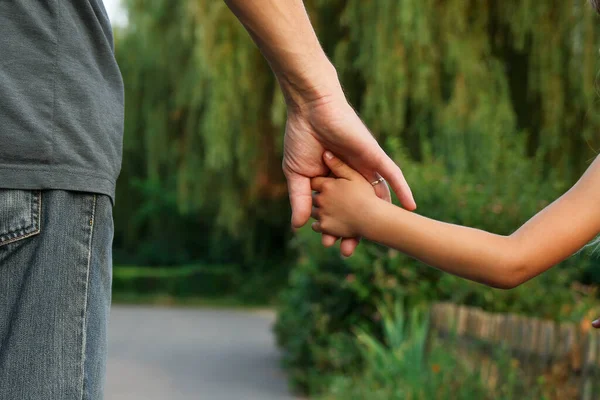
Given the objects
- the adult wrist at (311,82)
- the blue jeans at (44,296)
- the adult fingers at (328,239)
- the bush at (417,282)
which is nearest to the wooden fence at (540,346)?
the bush at (417,282)

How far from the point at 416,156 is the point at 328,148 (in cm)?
859

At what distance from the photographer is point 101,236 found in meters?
1.36

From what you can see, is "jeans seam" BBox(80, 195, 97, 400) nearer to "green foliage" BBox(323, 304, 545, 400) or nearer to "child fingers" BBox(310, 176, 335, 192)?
Answer: "child fingers" BBox(310, 176, 335, 192)

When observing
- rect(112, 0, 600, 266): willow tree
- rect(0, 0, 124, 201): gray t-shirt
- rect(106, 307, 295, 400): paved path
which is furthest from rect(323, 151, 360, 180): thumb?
rect(106, 307, 295, 400): paved path

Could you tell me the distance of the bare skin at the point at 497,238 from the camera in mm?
1755

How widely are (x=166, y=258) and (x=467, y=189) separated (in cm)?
1996

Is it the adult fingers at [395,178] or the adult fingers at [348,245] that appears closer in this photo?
the adult fingers at [395,178]

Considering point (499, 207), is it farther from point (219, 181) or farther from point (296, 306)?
point (219, 181)

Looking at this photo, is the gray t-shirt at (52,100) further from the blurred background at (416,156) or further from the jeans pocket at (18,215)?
the blurred background at (416,156)

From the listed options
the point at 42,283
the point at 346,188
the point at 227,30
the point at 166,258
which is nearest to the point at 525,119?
the point at 227,30

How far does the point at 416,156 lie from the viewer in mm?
10297

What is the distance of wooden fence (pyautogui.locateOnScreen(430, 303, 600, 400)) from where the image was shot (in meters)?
3.71

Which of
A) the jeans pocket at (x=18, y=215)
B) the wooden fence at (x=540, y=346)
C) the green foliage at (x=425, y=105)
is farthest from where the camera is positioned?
the green foliage at (x=425, y=105)

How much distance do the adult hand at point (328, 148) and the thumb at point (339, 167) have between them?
1 centimetres
